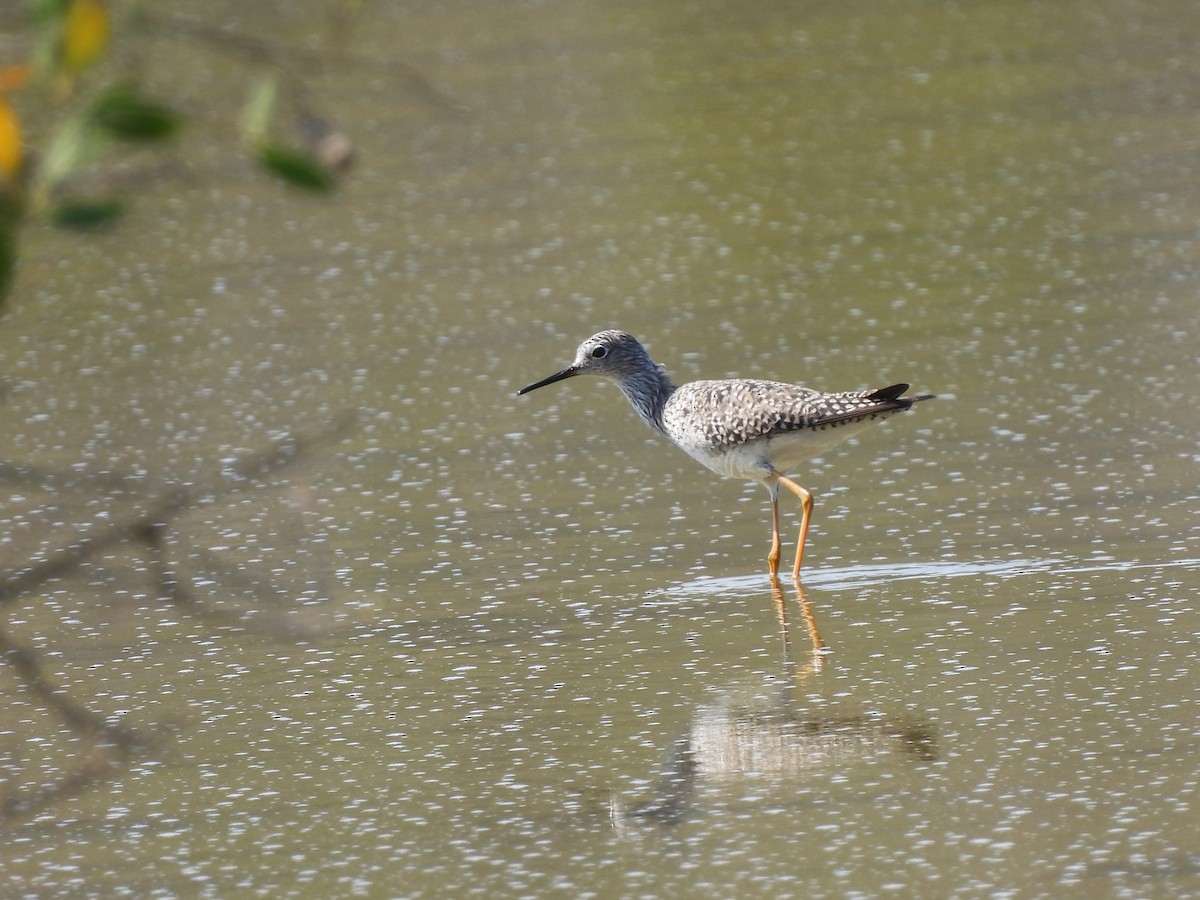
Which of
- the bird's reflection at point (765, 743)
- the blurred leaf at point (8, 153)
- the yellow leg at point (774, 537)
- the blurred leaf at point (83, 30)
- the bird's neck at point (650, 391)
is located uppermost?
the blurred leaf at point (83, 30)

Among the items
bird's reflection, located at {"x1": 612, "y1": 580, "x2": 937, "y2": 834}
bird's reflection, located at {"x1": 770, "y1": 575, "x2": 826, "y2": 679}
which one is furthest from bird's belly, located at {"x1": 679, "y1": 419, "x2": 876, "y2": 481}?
bird's reflection, located at {"x1": 612, "y1": 580, "x2": 937, "y2": 834}

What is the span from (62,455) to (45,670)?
2620 millimetres

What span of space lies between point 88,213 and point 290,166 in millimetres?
124

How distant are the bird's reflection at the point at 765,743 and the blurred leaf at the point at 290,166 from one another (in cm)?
351

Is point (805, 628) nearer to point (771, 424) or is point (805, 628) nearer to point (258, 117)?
point (771, 424)

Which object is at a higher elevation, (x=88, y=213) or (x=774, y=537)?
(x=88, y=213)

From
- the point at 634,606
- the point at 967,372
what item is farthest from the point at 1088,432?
the point at 634,606

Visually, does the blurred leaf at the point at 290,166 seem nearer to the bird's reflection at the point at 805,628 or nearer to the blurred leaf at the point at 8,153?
the blurred leaf at the point at 8,153

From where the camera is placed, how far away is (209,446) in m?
8.46

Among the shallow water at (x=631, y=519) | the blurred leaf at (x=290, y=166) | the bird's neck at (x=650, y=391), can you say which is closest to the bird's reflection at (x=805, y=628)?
the shallow water at (x=631, y=519)

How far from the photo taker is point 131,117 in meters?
1.17

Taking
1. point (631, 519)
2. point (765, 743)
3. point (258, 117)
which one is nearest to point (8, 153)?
point (258, 117)

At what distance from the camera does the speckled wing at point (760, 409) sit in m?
6.54

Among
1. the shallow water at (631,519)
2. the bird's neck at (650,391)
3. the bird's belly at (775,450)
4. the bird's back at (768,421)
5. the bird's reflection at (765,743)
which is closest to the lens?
the shallow water at (631,519)
